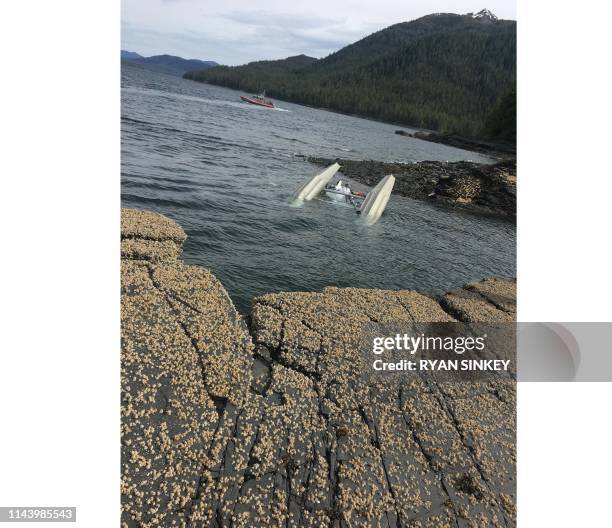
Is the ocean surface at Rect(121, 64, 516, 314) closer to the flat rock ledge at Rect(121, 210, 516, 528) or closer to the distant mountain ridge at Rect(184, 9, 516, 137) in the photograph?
the flat rock ledge at Rect(121, 210, 516, 528)

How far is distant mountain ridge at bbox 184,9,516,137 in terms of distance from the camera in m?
54.8

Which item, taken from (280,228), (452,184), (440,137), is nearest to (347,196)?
(280,228)

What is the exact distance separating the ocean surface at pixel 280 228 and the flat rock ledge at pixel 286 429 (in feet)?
10.1

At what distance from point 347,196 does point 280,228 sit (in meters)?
7.16

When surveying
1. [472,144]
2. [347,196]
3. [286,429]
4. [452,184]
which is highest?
[472,144]

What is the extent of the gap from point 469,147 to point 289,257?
186 feet

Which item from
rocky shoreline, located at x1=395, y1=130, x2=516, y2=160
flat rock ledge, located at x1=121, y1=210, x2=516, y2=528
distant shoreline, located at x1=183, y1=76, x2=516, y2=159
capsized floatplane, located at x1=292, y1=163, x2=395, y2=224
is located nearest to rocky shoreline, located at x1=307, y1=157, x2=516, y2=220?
capsized floatplane, located at x1=292, y1=163, x2=395, y2=224

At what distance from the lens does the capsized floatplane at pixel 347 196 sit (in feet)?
75.7

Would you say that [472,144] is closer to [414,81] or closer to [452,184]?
[414,81]

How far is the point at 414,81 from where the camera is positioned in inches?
2997

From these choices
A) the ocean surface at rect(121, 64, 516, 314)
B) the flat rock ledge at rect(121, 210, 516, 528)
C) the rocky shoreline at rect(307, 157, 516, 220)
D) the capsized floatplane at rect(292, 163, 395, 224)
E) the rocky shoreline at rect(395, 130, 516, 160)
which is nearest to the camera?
the flat rock ledge at rect(121, 210, 516, 528)

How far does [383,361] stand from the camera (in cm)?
967

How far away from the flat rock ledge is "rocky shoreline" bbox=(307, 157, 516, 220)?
22.1 m
